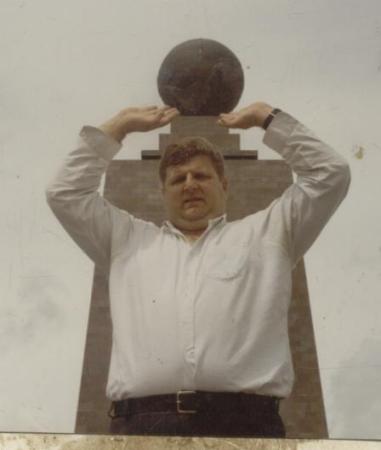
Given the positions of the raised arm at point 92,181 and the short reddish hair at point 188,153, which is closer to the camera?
the raised arm at point 92,181

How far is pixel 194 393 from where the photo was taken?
3.33 meters

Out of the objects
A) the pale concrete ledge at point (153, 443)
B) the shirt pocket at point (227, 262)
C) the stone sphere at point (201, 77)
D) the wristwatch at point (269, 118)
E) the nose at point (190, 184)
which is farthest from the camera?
the stone sphere at point (201, 77)

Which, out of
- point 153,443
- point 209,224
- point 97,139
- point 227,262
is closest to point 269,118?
point 209,224

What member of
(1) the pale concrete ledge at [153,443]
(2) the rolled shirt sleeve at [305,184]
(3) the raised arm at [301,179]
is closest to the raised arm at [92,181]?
(3) the raised arm at [301,179]

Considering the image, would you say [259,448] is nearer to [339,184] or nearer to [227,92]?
[339,184]

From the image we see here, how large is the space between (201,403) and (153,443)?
559 mm

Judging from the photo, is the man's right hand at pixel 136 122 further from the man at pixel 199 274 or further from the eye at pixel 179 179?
the eye at pixel 179 179

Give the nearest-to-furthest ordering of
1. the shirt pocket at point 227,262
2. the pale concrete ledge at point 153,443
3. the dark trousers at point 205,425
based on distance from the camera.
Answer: the pale concrete ledge at point 153,443 → the dark trousers at point 205,425 → the shirt pocket at point 227,262

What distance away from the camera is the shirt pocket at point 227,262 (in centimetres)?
366

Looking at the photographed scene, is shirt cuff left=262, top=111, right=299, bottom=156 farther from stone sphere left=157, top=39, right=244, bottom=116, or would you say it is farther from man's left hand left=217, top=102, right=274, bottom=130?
stone sphere left=157, top=39, right=244, bottom=116

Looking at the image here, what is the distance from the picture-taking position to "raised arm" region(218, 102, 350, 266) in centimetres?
378

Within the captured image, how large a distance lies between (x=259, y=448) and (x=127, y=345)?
39.9 inches

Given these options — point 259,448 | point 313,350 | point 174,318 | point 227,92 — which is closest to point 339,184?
point 174,318

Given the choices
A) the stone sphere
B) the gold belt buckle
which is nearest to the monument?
the stone sphere
